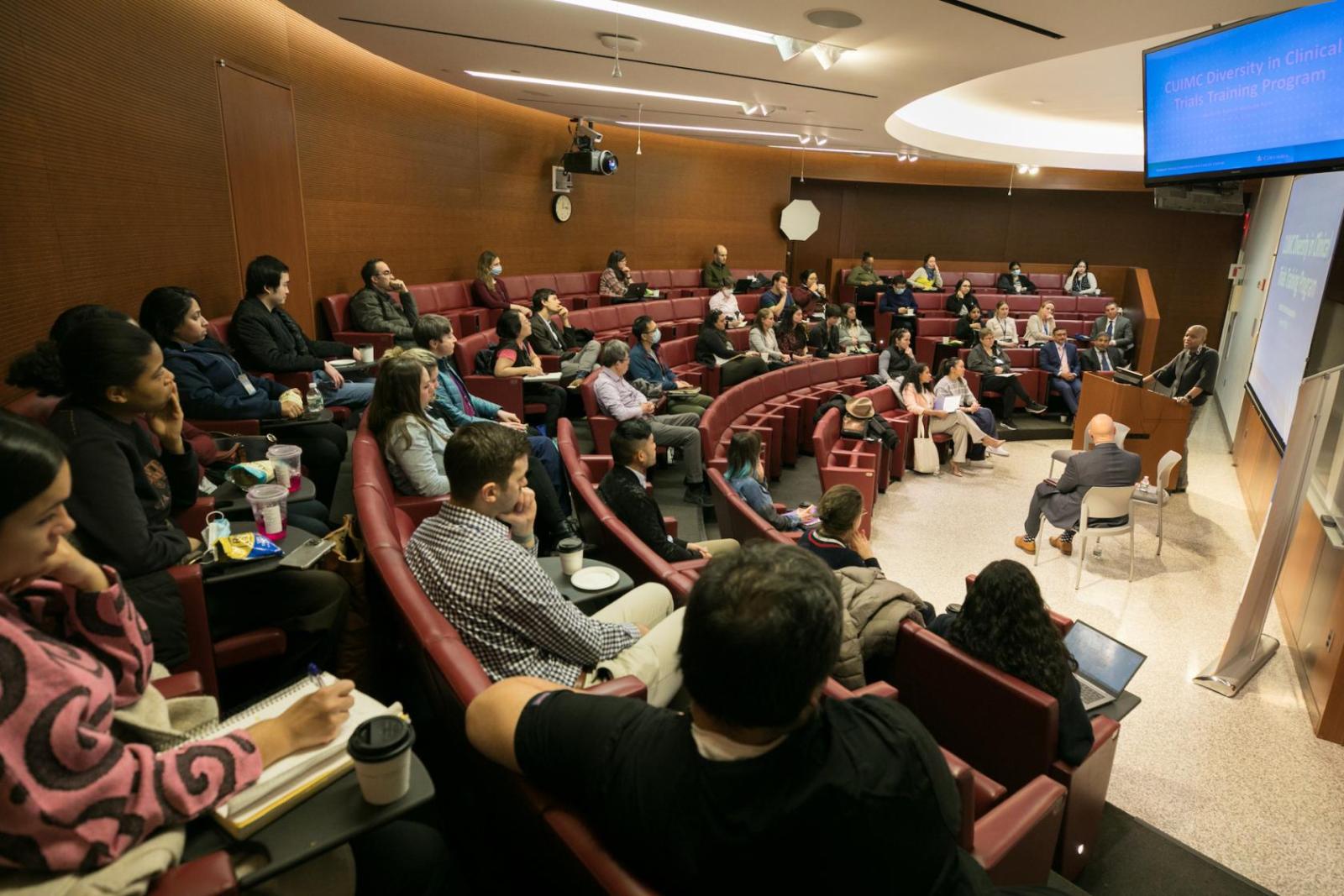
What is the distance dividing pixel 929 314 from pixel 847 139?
322cm

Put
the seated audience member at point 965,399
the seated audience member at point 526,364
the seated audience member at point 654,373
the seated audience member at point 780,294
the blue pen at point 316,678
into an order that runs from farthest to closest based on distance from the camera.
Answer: the seated audience member at point 780,294 < the seated audience member at point 965,399 < the seated audience member at point 654,373 < the seated audience member at point 526,364 < the blue pen at point 316,678

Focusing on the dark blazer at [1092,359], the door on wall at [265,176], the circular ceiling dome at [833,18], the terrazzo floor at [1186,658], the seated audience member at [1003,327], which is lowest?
the terrazzo floor at [1186,658]

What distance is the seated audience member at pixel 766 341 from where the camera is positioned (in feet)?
27.2

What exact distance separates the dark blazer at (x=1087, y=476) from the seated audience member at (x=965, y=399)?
222cm

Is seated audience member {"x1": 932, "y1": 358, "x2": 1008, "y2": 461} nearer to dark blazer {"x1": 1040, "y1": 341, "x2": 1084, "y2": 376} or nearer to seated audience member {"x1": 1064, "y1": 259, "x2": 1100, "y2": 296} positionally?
dark blazer {"x1": 1040, "y1": 341, "x2": 1084, "y2": 376}

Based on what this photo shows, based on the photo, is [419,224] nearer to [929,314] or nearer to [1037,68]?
[1037,68]

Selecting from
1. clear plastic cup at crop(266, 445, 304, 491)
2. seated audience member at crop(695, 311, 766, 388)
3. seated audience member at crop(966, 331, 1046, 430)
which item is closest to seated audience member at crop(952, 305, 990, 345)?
seated audience member at crop(966, 331, 1046, 430)

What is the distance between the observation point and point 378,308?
586 centimetres

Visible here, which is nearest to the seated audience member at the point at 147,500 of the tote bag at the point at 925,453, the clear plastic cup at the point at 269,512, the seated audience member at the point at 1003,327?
the clear plastic cup at the point at 269,512

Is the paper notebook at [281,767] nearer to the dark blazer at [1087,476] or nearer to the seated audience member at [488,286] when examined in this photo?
the dark blazer at [1087,476]

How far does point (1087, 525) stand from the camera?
4859mm

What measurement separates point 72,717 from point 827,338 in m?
8.88

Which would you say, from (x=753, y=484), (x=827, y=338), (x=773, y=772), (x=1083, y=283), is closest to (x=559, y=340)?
(x=753, y=484)

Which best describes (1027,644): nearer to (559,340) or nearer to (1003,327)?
(559,340)
